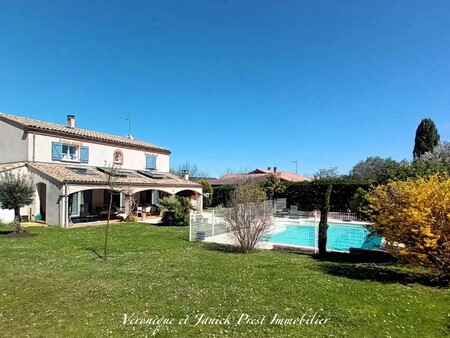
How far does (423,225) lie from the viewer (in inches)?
327

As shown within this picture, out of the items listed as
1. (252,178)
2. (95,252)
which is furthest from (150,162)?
(95,252)

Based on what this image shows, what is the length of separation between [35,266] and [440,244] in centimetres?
1312

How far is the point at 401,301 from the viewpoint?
691 cm

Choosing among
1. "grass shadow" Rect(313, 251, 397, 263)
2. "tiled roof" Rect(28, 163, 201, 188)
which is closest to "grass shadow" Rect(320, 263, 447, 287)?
"grass shadow" Rect(313, 251, 397, 263)

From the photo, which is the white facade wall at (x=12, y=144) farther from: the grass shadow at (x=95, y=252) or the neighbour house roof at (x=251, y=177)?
the neighbour house roof at (x=251, y=177)

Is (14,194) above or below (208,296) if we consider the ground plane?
above

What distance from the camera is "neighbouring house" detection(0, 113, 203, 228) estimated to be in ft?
71.5

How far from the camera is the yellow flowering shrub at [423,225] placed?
Result: 324 inches

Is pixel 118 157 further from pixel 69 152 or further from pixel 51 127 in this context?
pixel 51 127

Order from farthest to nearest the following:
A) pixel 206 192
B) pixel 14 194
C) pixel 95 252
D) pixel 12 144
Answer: pixel 206 192, pixel 12 144, pixel 14 194, pixel 95 252

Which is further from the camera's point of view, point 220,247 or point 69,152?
point 69,152

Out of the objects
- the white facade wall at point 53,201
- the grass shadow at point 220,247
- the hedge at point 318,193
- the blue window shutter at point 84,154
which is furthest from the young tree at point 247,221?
the blue window shutter at point 84,154

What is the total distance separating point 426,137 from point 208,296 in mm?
49814

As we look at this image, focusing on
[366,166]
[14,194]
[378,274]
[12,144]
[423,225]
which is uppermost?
[366,166]
